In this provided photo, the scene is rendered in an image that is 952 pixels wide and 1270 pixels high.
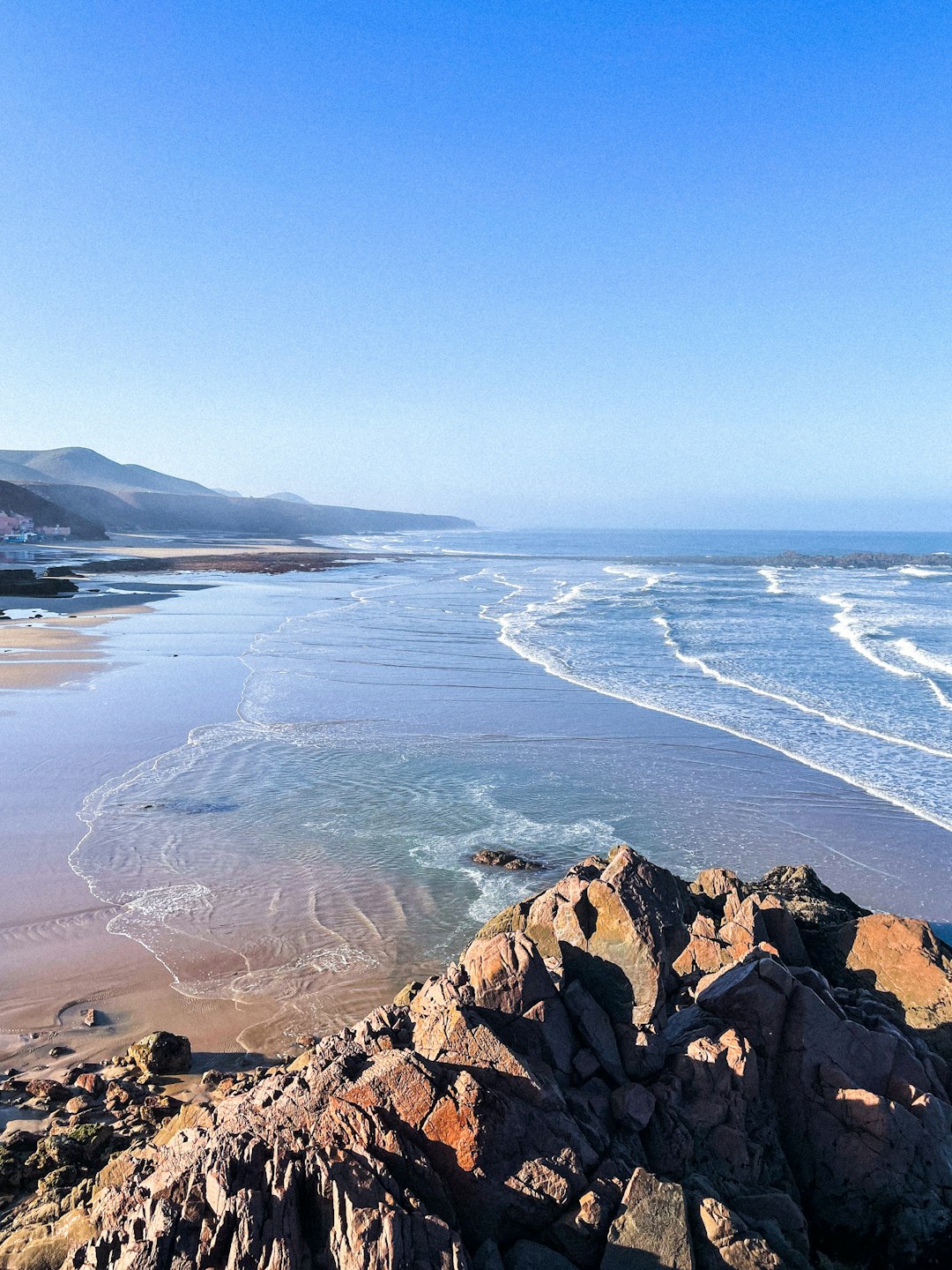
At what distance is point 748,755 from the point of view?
54.3ft

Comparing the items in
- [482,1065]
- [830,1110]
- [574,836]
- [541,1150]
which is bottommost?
[574,836]

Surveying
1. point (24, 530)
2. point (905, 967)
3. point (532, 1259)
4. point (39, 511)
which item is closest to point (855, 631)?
point (905, 967)

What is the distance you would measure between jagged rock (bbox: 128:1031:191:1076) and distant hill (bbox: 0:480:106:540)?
332 feet

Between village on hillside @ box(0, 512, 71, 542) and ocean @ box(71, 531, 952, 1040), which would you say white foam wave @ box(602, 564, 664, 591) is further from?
village on hillside @ box(0, 512, 71, 542)

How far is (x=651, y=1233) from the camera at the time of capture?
4363 mm

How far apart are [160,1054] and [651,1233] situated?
4220 millimetres

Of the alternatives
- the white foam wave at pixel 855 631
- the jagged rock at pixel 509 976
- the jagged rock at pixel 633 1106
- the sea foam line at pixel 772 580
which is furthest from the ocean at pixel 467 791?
the sea foam line at pixel 772 580

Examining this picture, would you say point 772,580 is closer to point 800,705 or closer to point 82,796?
point 800,705

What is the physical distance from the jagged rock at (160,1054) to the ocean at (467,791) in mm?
1072

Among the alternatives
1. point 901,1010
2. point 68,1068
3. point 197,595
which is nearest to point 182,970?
point 68,1068

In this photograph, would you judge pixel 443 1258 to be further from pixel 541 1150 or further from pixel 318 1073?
pixel 318 1073

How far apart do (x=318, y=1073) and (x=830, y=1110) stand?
10.8 ft

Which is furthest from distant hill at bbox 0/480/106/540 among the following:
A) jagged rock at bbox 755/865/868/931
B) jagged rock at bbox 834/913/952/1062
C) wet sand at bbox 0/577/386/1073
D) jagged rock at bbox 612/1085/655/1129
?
jagged rock at bbox 612/1085/655/1129

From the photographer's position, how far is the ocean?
971cm
